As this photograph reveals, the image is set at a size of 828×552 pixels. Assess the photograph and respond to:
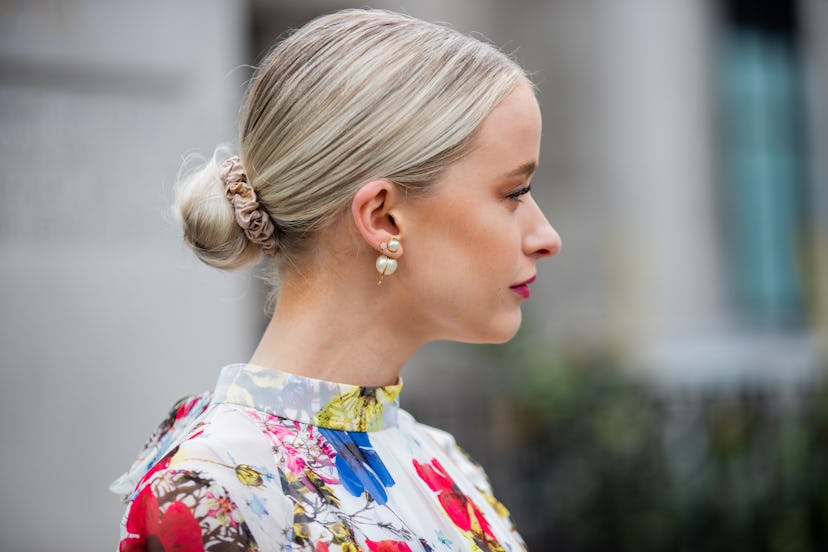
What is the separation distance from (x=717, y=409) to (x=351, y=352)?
5.01 metres

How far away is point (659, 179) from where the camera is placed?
30.0ft

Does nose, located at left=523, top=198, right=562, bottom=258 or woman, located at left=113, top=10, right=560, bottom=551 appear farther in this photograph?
nose, located at left=523, top=198, right=562, bottom=258

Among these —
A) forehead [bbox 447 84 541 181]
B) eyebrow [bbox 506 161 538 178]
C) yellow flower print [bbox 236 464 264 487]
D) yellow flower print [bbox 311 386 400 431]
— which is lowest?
yellow flower print [bbox 236 464 264 487]

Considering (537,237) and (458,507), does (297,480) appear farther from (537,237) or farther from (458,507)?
(537,237)

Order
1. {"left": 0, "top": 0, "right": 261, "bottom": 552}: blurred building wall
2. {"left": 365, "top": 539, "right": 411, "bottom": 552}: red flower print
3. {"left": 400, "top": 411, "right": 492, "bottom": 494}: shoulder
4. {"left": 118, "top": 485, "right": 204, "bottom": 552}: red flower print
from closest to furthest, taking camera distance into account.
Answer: {"left": 118, "top": 485, "right": 204, "bottom": 552}: red flower print, {"left": 365, "top": 539, "right": 411, "bottom": 552}: red flower print, {"left": 400, "top": 411, "right": 492, "bottom": 494}: shoulder, {"left": 0, "top": 0, "right": 261, "bottom": 552}: blurred building wall

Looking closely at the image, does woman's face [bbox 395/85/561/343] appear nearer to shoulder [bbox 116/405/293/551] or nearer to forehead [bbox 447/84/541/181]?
forehead [bbox 447/84/541/181]

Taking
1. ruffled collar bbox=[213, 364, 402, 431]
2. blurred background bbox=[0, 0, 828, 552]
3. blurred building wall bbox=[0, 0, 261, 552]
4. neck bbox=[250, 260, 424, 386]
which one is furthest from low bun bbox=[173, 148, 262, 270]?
blurred building wall bbox=[0, 0, 261, 552]

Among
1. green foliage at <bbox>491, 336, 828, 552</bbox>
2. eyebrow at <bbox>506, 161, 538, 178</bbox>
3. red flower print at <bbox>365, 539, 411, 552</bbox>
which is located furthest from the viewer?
green foliage at <bbox>491, 336, 828, 552</bbox>

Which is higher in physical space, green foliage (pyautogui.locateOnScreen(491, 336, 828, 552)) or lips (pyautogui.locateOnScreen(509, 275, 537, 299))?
lips (pyautogui.locateOnScreen(509, 275, 537, 299))

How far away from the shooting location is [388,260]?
1689 millimetres

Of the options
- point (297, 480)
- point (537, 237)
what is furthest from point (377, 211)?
point (297, 480)

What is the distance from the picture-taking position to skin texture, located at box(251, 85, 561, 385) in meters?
1.70

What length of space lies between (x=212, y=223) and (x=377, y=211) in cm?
29

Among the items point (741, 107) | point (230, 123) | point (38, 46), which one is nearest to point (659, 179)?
point (741, 107)
